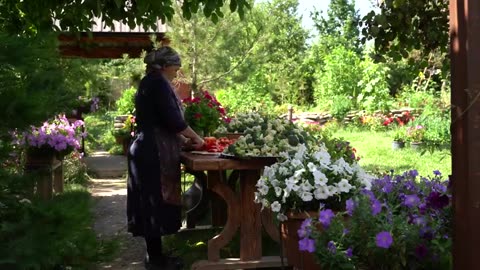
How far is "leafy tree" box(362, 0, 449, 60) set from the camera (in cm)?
418

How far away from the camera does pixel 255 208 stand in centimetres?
378

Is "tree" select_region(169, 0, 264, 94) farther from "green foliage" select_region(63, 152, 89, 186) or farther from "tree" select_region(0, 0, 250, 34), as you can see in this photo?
"tree" select_region(0, 0, 250, 34)

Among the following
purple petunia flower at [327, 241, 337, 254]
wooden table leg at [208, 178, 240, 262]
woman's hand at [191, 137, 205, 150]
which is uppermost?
woman's hand at [191, 137, 205, 150]

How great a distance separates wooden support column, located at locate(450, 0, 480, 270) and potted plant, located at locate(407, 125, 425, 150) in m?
8.86

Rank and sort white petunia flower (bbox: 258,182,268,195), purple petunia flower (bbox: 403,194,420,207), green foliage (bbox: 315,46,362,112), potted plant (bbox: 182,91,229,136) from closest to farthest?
purple petunia flower (bbox: 403,194,420,207)
white petunia flower (bbox: 258,182,268,195)
potted plant (bbox: 182,91,229,136)
green foliage (bbox: 315,46,362,112)

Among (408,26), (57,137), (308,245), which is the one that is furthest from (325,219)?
(57,137)

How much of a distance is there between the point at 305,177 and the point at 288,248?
1.20ft

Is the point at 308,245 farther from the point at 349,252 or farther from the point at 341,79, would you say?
the point at 341,79

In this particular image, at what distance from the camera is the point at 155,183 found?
12.1ft

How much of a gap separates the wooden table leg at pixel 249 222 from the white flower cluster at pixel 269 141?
0.28 m

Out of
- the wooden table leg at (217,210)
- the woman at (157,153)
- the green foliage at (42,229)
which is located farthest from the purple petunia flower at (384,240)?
the wooden table leg at (217,210)

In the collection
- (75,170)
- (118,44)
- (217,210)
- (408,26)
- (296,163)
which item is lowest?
(217,210)

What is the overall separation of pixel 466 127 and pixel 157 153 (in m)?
2.27

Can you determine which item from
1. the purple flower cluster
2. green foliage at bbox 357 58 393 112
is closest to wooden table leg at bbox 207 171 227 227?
the purple flower cluster
